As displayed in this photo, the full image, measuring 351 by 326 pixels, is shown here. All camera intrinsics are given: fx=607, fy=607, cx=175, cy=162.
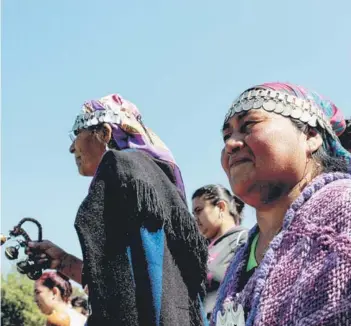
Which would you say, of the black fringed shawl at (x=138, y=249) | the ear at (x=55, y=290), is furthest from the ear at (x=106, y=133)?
the ear at (x=55, y=290)

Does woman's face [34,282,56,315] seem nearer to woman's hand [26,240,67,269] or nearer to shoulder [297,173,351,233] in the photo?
woman's hand [26,240,67,269]

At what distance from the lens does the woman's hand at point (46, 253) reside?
3143 mm

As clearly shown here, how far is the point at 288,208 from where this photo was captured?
1.88 meters

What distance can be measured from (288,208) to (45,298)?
16.5 ft

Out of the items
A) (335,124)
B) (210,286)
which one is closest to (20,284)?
(210,286)

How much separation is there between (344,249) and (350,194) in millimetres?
190

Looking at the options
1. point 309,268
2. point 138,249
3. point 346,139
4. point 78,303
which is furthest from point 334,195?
point 78,303

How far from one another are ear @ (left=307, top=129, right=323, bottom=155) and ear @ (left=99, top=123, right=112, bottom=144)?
1359 millimetres

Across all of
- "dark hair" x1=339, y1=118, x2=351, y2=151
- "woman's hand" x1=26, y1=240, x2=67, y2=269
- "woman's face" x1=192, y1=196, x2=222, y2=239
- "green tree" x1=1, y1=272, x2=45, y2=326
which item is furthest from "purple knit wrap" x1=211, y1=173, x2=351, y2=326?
"green tree" x1=1, y1=272, x2=45, y2=326

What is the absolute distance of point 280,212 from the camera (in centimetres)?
191

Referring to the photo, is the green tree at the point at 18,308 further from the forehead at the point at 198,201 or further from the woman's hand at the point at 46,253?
the woman's hand at the point at 46,253

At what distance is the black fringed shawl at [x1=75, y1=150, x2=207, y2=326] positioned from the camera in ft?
7.77

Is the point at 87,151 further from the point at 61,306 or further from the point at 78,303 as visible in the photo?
the point at 78,303

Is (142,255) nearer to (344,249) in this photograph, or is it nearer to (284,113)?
(284,113)
